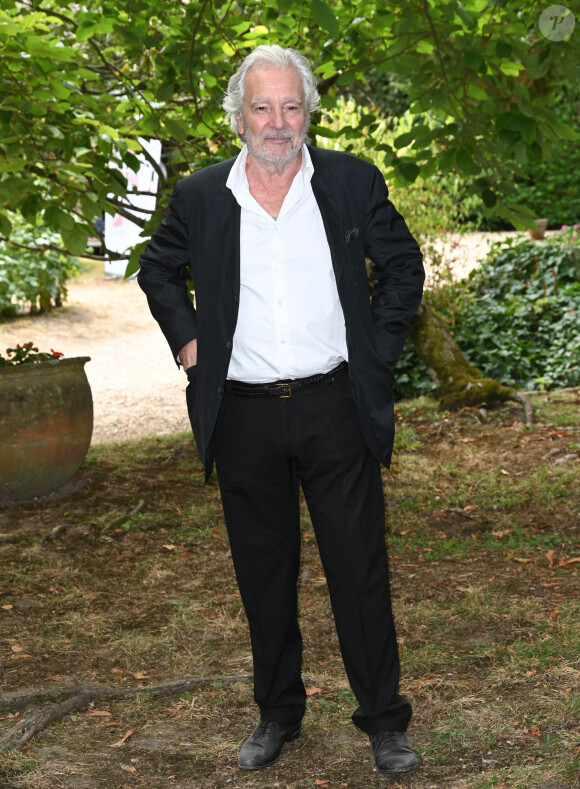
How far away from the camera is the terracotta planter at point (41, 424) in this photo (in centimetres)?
687

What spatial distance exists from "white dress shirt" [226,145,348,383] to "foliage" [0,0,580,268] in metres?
2.21

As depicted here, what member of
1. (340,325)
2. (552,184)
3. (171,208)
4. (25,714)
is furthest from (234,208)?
(552,184)

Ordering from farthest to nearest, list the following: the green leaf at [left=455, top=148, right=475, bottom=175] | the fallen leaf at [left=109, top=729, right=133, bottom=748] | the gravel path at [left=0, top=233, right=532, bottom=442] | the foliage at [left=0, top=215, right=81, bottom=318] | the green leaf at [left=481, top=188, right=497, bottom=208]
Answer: the foliage at [left=0, top=215, right=81, bottom=318]
the gravel path at [left=0, top=233, right=532, bottom=442]
the green leaf at [left=481, top=188, right=497, bottom=208]
the green leaf at [left=455, top=148, right=475, bottom=175]
the fallen leaf at [left=109, top=729, right=133, bottom=748]

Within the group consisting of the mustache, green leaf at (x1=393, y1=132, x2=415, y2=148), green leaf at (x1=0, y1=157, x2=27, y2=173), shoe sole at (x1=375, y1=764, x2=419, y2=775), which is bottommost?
shoe sole at (x1=375, y1=764, x2=419, y2=775)

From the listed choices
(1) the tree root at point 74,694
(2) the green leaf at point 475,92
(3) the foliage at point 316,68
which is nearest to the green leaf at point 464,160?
(3) the foliage at point 316,68

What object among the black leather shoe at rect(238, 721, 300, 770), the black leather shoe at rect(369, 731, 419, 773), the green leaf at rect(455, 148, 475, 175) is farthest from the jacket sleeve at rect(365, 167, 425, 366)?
the green leaf at rect(455, 148, 475, 175)

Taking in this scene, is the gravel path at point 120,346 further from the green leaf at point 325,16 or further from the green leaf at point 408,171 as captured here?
the green leaf at point 325,16

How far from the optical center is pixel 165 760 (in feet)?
11.6

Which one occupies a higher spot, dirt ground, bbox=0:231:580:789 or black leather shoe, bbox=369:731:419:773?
black leather shoe, bbox=369:731:419:773

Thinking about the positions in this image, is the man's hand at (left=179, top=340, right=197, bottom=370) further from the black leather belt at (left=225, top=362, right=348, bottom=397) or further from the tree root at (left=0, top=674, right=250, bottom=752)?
the tree root at (left=0, top=674, right=250, bottom=752)

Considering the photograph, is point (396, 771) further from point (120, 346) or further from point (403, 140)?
point (120, 346)

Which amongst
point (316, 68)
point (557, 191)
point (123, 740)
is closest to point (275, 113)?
point (123, 740)

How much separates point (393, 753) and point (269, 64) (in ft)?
7.25

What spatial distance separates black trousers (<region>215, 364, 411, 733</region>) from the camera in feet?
10.0
